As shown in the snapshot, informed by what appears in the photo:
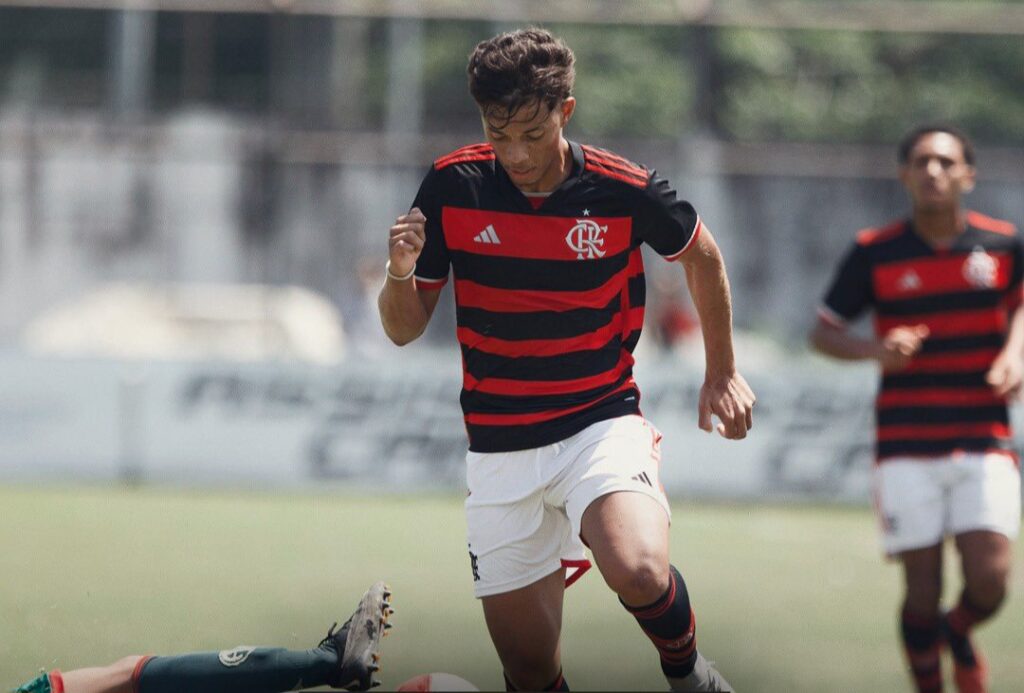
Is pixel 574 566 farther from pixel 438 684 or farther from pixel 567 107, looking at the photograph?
pixel 567 107

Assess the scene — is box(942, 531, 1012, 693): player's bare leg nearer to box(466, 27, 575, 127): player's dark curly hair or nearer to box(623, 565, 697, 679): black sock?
box(623, 565, 697, 679): black sock

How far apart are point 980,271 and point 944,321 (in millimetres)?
283

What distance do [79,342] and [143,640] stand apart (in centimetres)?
→ 1330

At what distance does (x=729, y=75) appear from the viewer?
22.5 metres

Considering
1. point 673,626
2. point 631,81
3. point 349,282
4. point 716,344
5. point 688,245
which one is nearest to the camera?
point 673,626

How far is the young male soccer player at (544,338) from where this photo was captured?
5000 mm

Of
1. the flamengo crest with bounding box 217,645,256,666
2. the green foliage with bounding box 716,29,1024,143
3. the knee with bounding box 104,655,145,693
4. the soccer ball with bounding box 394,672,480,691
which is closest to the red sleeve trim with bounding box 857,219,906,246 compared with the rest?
the soccer ball with bounding box 394,672,480,691

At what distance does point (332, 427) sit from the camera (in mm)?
14352

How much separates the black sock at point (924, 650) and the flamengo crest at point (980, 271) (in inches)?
55.7

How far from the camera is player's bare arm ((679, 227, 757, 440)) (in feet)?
16.9

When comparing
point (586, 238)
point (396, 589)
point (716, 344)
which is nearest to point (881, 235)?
point (716, 344)

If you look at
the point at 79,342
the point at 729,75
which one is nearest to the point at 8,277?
the point at 79,342

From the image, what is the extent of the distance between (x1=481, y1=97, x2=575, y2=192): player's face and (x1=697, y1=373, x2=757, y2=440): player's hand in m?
0.92

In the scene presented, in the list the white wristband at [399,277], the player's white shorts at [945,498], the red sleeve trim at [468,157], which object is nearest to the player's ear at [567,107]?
the red sleeve trim at [468,157]
